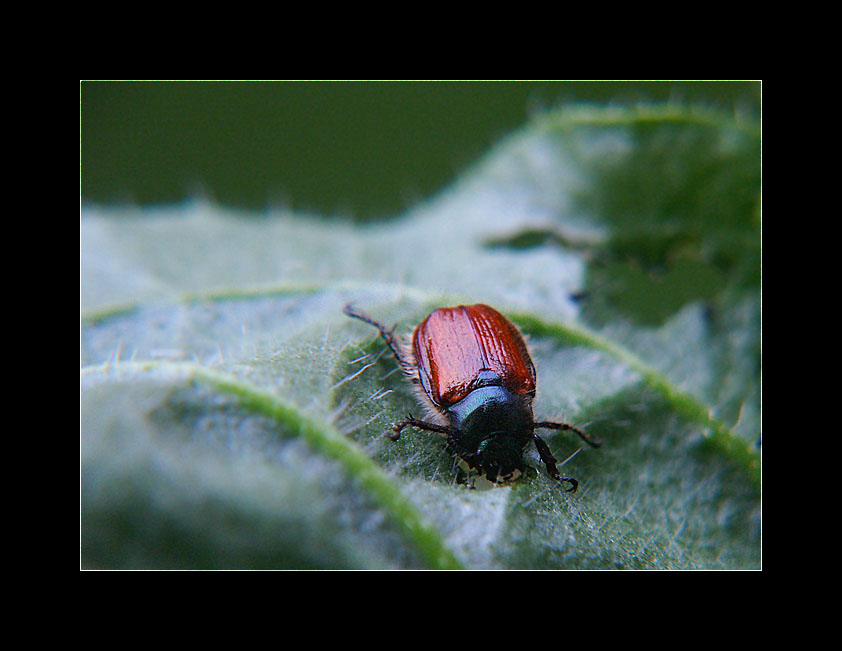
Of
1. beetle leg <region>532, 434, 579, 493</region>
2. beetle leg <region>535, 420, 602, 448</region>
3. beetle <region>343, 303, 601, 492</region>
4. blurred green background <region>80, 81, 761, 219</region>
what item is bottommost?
beetle leg <region>532, 434, 579, 493</region>

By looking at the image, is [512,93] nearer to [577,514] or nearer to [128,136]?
[128,136]

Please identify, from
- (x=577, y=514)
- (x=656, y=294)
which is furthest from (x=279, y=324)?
(x=656, y=294)

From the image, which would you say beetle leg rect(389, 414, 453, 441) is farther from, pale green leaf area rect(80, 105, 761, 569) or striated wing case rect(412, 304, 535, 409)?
striated wing case rect(412, 304, 535, 409)

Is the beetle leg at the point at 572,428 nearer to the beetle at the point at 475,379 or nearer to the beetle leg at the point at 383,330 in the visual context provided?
the beetle at the point at 475,379

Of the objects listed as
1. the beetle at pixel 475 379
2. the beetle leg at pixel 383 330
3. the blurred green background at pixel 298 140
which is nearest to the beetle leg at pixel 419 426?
the beetle at pixel 475 379

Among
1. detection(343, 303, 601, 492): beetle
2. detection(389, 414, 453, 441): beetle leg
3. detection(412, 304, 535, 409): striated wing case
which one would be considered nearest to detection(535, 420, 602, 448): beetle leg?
detection(343, 303, 601, 492): beetle
